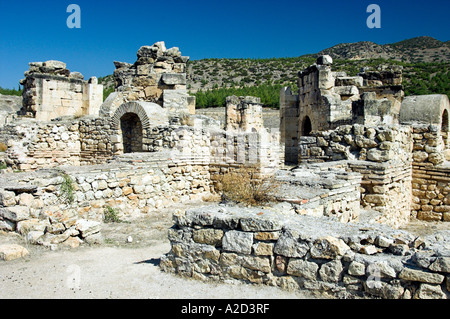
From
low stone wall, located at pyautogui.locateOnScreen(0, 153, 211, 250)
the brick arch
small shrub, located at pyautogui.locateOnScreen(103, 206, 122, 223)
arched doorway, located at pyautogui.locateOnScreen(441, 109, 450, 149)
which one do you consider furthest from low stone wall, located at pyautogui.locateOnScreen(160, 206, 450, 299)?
arched doorway, located at pyautogui.locateOnScreen(441, 109, 450, 149)

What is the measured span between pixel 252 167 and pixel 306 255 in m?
5.29

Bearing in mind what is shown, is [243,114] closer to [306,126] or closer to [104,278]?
[306,126]

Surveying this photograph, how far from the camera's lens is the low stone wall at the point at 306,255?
2582 mm

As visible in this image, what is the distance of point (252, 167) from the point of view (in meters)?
8.24

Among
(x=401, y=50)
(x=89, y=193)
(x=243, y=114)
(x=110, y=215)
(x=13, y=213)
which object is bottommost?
(x=110, y=215)

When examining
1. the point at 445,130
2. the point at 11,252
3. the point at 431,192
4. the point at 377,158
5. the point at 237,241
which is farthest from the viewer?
the point at 445,130

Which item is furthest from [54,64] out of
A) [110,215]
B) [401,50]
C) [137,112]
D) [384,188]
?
[401,50]

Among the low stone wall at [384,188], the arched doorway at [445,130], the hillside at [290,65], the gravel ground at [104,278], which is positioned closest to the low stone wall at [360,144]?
the low stone wall at [384,188]

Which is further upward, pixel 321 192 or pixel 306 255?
pixel 321 192

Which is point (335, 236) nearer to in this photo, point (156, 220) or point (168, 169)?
point (156, 220)

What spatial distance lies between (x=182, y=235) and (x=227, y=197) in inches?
35.9

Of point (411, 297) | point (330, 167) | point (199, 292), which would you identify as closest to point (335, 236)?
point (411, 297)

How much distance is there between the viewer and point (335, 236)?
9.87 feet

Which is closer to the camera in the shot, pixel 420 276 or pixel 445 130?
pixel 420 276
